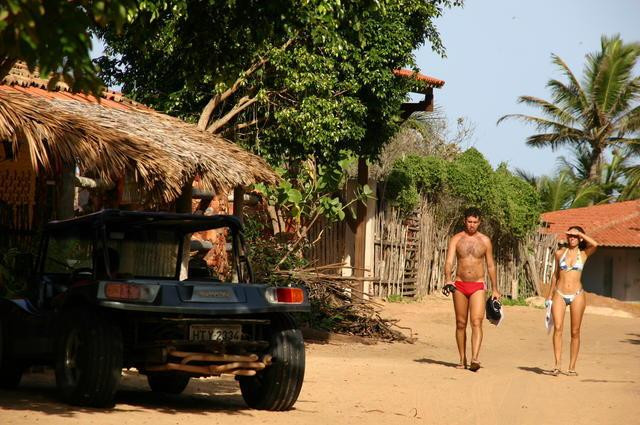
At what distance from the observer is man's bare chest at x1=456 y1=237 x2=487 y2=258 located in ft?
43.4

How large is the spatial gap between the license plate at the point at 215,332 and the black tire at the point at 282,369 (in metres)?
0.36

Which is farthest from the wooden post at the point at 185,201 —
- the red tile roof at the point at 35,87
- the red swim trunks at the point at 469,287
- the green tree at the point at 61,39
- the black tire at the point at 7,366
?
the green tree at the point at 61,39

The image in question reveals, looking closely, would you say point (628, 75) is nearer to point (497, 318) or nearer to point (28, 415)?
point (497, 318)

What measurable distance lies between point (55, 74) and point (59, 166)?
6.61 meters

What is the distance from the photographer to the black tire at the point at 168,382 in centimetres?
975

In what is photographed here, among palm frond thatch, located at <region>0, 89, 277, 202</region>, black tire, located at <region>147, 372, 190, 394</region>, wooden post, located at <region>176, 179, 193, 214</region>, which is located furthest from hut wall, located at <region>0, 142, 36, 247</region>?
black tire, located at <region>147, 372, 190, 394</region>

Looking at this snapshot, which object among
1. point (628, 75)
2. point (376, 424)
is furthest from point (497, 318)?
point (628, 75)

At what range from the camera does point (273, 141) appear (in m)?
17.6

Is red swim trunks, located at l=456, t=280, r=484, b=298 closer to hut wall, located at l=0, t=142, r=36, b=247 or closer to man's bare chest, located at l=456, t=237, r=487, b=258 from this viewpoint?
man's bare chest, located at l=456, t=237, r=487, b=258

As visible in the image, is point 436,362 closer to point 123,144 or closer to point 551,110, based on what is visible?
point 123,144

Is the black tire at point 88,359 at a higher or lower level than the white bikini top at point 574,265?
lower

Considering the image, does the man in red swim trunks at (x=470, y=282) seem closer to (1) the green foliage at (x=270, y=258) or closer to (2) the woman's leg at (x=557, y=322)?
(2) the woman's leg at (x=557, y=322)

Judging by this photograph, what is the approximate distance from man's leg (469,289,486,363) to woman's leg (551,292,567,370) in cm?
89

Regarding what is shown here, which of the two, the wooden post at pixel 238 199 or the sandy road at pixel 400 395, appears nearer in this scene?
the sandy road at pixel 400 395
